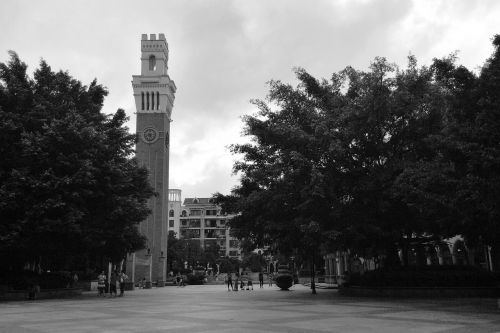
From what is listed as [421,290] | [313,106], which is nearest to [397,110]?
[313,106]

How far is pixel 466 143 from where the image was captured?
16562mm

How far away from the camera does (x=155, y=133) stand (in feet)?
211

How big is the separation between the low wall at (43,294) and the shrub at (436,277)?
725 inches

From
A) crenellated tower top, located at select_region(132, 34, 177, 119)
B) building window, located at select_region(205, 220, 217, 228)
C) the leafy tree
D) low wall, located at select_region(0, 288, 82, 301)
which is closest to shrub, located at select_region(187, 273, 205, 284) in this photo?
crenellated tower top, located at select_region(132, 34, 177, 119)

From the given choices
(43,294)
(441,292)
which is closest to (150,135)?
(43,294)

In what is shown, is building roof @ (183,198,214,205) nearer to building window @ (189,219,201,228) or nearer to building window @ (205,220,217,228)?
building window @ (189,219,201,228)

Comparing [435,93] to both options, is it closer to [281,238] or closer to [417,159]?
[417,159]

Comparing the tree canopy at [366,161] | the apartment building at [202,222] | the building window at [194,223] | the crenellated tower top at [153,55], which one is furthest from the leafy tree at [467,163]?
the building window at [194,223]

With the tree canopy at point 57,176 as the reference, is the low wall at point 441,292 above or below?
below

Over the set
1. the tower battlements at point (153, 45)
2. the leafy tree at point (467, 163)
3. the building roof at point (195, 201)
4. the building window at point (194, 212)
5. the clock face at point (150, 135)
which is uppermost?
the tower battlements at point (153, 45)

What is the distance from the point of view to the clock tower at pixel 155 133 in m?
62.8

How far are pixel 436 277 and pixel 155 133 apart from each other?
47.0m

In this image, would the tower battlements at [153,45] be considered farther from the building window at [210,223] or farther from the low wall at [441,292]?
the building window at [210,223]

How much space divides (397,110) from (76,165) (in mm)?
16604
